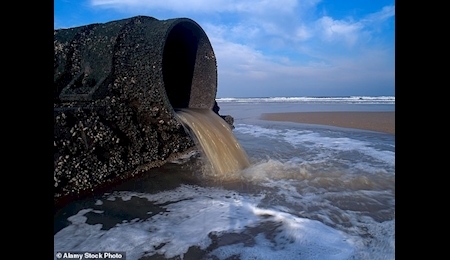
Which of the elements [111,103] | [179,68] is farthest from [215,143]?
[179,68]

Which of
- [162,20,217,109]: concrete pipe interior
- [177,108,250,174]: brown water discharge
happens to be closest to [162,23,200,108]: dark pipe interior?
[162,20,217,109]: concrete pipe interior

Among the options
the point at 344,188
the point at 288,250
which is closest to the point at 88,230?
the point at 288,250

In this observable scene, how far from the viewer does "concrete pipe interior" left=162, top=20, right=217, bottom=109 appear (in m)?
4.04

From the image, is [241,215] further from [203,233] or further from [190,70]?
[190,70]

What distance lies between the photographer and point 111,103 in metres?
2.88

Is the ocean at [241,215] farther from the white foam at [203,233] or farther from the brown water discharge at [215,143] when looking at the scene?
the brown water discharge at [215,143]

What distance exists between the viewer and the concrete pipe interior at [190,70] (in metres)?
4.04

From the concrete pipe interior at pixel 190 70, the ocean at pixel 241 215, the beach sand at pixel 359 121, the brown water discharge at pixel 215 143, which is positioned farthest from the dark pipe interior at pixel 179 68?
the beach sand at pixel 359 121

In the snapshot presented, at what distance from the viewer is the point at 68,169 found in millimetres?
2322

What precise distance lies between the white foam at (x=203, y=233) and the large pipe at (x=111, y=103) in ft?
1.73

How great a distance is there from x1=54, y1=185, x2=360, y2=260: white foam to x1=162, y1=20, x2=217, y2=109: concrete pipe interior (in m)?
2.17

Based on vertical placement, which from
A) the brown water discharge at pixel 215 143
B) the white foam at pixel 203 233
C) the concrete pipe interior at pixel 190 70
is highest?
the concrete pipe interior at pixel 190 70

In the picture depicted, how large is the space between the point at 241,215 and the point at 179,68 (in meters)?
3.03
